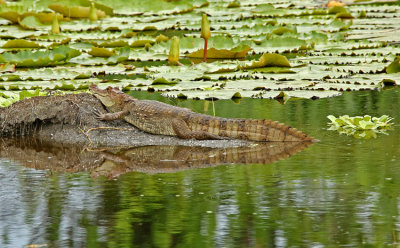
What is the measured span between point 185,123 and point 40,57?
16.0 ft

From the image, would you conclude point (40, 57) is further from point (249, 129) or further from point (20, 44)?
point (249, 129)

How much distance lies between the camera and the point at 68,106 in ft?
26.6

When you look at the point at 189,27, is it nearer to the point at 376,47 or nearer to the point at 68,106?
the point at 376,47

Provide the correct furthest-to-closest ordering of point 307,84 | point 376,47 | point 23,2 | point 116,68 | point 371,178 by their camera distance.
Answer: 1. point 23,2
2. point 376,47
3. point 116,68
4. point 307,84
5. point 371,178

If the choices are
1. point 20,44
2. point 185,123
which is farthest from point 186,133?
point 20,44

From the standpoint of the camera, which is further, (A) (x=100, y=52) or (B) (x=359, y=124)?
(A) (x=100, y=52)

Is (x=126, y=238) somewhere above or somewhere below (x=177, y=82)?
below

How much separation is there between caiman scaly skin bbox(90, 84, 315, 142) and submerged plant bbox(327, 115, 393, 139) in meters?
0.62

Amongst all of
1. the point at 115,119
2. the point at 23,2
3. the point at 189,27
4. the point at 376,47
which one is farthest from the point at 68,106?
the point at 23,2

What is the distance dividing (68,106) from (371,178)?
3.39m

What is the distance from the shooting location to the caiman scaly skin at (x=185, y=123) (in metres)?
7.44

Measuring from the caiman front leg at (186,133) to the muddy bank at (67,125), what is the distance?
8cm

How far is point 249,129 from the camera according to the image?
750 centimetres

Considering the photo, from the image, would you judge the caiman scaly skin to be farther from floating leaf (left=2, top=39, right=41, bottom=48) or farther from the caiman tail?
floating leaf (left=2, top=39, right=41, bottom=48)
